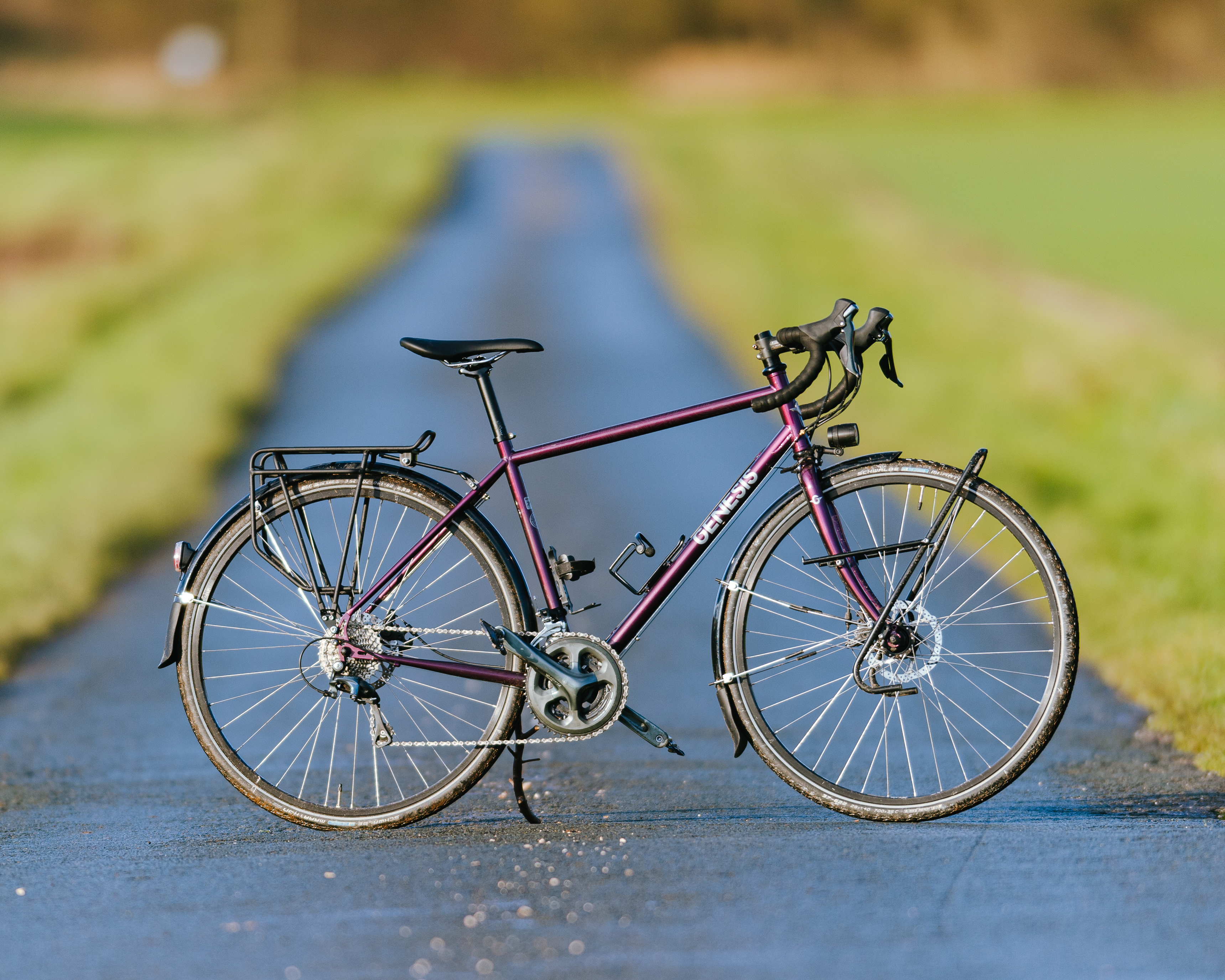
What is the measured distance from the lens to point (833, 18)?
4119 inches

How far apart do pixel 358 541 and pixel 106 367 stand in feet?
42.4

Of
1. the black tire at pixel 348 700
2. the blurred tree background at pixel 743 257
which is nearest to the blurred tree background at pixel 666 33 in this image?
the blurred tree background at pixel 743 257

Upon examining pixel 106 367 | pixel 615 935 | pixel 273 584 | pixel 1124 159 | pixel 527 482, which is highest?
pixel 1124 159

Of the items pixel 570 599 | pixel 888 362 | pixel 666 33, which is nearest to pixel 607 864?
pixel 570 599

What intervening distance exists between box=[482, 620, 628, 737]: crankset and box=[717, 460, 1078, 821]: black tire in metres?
0.33

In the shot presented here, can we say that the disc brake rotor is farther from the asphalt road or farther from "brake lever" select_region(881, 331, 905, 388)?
"brake lever" select_region(881, 331, 905, 388)

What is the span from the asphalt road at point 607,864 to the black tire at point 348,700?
0.48 ft

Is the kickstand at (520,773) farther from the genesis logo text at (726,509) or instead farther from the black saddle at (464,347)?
the black saddle at (464,347)

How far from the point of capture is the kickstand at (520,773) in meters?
4.78

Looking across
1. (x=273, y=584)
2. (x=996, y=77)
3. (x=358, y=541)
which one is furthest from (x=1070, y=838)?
(x=996, y=77)

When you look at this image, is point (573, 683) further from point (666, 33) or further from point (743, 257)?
point (666, 33)

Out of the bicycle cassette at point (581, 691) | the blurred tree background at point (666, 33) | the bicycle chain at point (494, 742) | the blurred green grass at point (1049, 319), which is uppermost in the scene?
the blurred tree background at point (666, 33)

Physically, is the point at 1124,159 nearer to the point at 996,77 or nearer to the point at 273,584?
the point at 996,77

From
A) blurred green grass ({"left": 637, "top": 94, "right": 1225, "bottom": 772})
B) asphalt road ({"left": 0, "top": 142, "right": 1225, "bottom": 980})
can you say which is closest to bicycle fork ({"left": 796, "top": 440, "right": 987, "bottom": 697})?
asphalt road ({"left": 0, "top": 142, "right": 1225, "bottom": 980})
